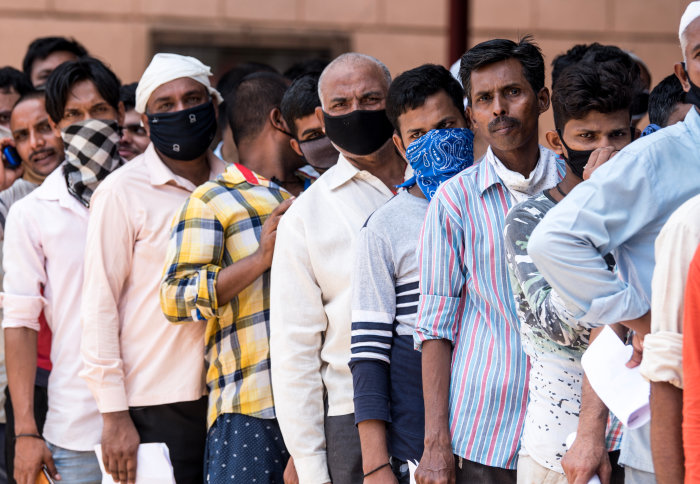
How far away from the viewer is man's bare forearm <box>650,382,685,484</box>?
221 centimetres

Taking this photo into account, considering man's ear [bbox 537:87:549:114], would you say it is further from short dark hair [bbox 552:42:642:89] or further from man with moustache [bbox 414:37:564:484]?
short dark hair [bbox 552:42:642:89]

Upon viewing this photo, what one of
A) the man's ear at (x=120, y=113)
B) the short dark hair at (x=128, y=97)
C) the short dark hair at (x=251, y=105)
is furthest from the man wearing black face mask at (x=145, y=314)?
the short dark hair at (x=128, y=97)

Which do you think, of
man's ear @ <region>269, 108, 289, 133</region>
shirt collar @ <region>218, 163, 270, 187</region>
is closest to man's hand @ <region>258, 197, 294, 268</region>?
shirt collar @ <region>218, 163, 270, 187</region>

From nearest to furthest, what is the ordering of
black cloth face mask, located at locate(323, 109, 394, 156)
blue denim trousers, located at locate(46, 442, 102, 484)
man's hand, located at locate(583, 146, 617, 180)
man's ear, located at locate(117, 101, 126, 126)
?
man's hand, located at locate(583, 146, 617, 180) → black cloth face mask, located at locate(323, 109, 394, 156) → blue denim trousers, located at locate(46, 442, 102, 484) → man's ear, located at locate(117, 101, 126, 126)

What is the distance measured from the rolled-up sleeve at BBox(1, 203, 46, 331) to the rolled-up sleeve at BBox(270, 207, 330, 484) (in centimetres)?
127

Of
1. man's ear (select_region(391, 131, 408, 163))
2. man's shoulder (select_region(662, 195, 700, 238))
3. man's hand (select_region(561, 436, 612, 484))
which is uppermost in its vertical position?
man's ear (select_region(391, 131, 408, 163))

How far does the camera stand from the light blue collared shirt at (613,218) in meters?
2.38

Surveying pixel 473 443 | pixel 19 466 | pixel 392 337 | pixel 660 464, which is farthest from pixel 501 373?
pixel 19 466

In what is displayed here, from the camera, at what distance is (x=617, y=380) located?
2.40 meters

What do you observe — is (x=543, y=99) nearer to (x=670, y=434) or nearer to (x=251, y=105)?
(x=670, y=434)

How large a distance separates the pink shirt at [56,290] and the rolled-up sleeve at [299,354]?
114cm

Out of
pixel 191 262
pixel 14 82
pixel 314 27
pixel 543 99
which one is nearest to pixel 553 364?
pixel 543 99

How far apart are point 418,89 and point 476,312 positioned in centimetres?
80

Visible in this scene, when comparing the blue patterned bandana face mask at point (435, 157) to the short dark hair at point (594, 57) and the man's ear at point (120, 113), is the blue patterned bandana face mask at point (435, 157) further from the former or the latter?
the man's ear at point (120, 113)
